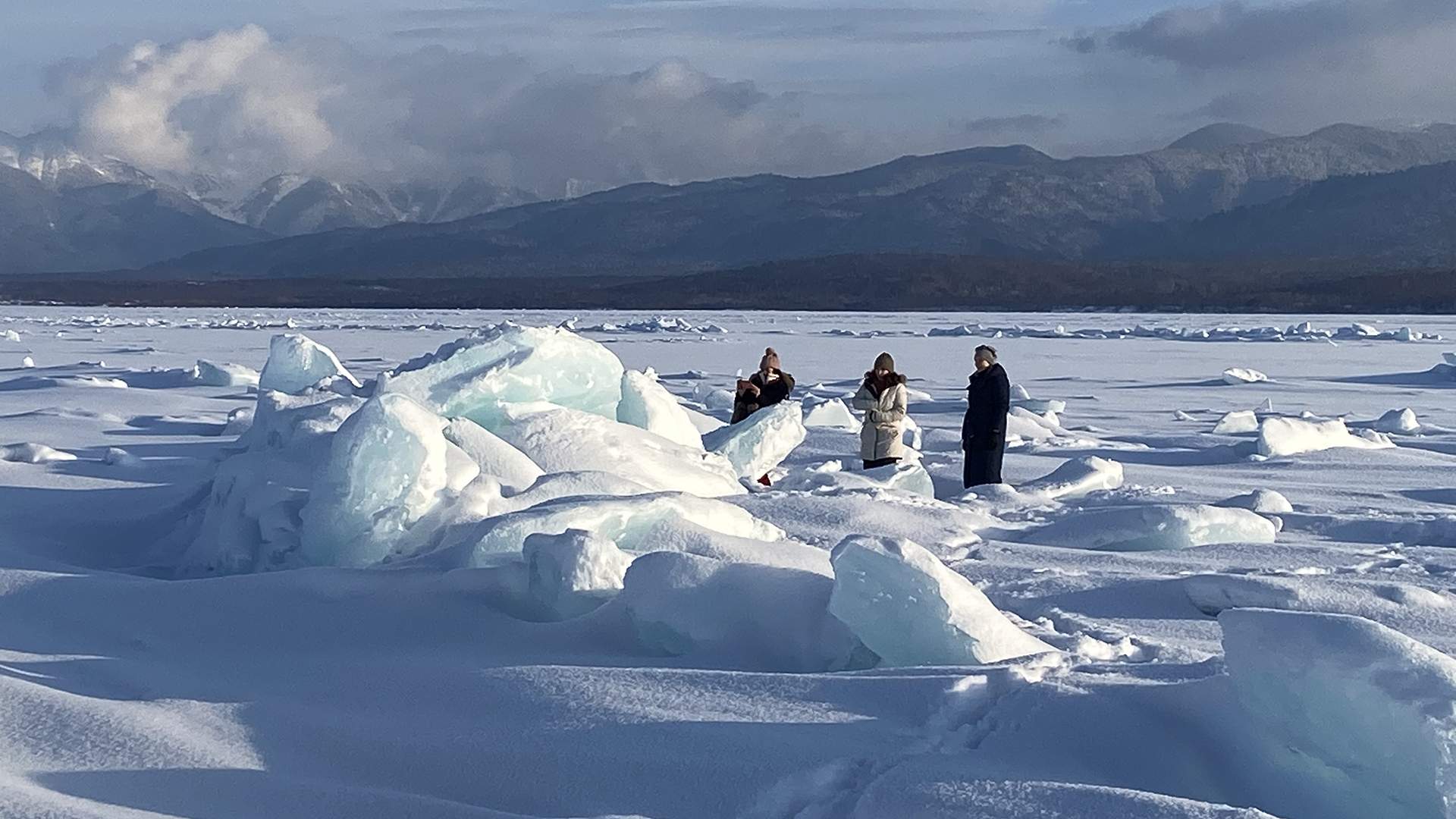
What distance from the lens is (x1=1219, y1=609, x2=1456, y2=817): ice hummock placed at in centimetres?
276

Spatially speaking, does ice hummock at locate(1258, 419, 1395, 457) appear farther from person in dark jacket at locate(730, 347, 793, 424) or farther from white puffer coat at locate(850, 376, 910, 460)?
person in dark jacket at locate(730, 347, 793, 424)

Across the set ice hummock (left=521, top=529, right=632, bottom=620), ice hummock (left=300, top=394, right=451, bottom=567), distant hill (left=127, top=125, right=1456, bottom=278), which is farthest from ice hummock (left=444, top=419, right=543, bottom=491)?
distant hill (left=127, top=125, right=1456, bottom=278)

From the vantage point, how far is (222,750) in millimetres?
3135

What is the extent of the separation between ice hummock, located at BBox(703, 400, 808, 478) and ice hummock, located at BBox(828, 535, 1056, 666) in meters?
4.07

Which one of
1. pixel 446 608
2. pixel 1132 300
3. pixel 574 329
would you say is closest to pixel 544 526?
pixel 446 608

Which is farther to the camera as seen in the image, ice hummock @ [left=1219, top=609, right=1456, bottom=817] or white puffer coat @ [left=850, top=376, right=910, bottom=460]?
white puffer coat @ [left=850, top=376, right=910, bottom=460]

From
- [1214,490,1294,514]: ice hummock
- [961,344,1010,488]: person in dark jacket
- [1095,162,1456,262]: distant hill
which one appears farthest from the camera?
[1095,162,1456,262]: distant hill

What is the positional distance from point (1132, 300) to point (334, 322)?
51.1 m

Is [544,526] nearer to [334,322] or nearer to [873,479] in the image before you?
[873,479]

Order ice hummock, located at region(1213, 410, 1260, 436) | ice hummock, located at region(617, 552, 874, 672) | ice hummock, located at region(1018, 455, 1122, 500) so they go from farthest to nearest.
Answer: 1. ice hummock, located at region(1213, 410, 1260, 436)
2. ice hummock, located at region(1018, 455, 1122, 500)
3. ice hummock, located at region(617, 552, 874, 672)

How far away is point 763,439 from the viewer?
7934 mm

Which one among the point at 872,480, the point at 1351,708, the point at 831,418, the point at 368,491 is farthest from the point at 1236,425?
the point at 1351,708

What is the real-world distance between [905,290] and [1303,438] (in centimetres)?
7995

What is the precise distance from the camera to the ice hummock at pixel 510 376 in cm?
691
